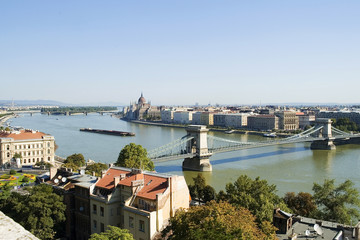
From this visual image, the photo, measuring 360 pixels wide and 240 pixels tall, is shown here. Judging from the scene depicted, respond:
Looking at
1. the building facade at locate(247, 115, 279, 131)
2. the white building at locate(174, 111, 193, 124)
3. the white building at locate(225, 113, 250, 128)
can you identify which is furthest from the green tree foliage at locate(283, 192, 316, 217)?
the white building at locate(174, 111, 193, 124)

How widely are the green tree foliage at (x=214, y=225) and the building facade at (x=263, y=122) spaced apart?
60.8m

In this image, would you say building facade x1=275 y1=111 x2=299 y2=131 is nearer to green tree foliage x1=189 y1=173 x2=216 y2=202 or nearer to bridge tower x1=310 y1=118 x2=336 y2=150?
bridge tower x1=310 y1=118 x2=336 y2=150

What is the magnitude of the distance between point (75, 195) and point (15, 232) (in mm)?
8758

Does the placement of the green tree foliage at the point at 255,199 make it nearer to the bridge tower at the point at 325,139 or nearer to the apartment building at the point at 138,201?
the apartment building at the point at 138,201

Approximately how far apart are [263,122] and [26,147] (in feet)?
164

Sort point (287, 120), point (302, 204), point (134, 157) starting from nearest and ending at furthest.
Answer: point (302, 204), point (134, 157), point (287, 120)

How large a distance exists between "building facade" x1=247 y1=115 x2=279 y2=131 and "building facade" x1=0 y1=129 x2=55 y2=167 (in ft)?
155

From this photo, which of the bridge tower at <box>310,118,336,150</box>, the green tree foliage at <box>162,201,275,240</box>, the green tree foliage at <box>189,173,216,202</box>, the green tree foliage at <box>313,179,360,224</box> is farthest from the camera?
the bridge tower at <box>310,118,336,150</box>

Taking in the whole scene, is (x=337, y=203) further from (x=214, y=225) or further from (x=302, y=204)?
(x=214, y=225)

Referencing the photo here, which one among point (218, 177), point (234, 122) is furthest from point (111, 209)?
point (234, 122)

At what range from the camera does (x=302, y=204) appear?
14938mm

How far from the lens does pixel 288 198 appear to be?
607 inches

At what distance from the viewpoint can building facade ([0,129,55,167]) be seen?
28.0 metres

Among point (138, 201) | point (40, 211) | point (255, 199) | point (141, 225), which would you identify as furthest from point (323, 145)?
point (40, 211)
